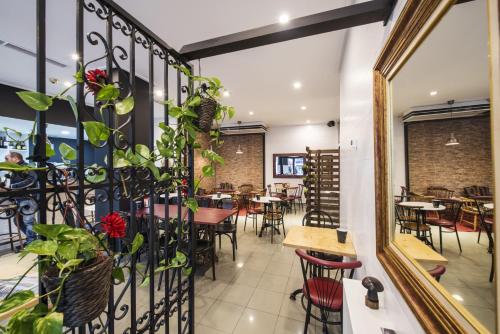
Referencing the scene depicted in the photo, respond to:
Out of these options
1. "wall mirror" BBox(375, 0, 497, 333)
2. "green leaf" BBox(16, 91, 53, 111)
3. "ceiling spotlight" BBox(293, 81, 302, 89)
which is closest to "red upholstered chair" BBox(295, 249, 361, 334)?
"wall mirror" BBox(375, 0, 497, 333)

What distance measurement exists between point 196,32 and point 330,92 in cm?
333

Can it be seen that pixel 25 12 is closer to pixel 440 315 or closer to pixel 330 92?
pixel 440 315

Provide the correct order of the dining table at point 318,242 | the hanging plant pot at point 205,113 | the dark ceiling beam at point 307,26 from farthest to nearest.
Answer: the dining table at point 318,242, the hanging plant pot at point 205,113, the dark ceiling beam at point 307,26

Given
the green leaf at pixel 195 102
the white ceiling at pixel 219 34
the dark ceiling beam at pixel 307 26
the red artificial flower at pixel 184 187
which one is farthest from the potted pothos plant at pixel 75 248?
the white ceiling at pixel 219 34

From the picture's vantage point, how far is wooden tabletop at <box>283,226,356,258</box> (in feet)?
6.16

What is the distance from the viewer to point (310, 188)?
439cm

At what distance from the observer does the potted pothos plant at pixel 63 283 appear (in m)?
0.54

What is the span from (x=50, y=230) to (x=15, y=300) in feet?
0.62

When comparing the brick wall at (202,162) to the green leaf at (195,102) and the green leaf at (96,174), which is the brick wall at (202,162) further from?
the green leaf at (96,174)

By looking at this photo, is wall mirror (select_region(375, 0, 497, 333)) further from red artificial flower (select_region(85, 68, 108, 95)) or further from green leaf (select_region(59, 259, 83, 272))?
red artificial flower (select_region(85, 68, 108, 95))

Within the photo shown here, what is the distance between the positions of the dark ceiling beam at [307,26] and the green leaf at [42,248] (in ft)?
4.23

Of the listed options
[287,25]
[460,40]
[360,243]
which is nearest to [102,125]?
[287,25]

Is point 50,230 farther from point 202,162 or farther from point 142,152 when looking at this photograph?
point 202,162

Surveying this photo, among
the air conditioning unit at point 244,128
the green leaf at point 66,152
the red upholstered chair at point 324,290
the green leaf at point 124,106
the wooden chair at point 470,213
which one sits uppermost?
the air conditioning unit at point 244,128
